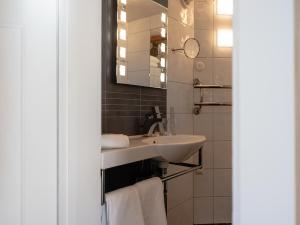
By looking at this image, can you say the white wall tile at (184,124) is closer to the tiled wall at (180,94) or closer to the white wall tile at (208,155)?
the tiled wall at (180,94)

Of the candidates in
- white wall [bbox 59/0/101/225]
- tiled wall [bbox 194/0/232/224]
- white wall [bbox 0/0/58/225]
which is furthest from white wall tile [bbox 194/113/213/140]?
white wall [bbox 0/0/58/225]

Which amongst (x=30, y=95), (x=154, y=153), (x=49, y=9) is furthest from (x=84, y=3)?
(x=154, y=153)

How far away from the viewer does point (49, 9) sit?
1185 millimetres

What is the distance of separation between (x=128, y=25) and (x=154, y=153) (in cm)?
96

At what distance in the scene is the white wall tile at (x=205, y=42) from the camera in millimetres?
2885

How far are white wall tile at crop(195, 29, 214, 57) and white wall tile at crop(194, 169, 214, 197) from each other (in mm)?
1273

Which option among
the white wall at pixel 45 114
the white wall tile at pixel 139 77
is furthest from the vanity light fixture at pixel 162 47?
the white wall at pixel 45 114

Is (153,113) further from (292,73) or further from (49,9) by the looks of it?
(292,73)

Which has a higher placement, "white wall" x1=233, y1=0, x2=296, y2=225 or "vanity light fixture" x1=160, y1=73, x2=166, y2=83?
"vanity light fixture" x1=160, y1=73, x2=166, y2=83

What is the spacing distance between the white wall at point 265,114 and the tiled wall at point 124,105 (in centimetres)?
127

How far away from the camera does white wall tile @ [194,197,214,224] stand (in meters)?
2.90

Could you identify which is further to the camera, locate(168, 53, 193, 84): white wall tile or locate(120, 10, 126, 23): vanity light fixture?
locate(168, 53, 193, 84): white wall tile

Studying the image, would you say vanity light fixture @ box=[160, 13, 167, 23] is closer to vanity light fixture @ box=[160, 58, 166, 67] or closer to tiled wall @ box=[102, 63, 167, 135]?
vanity light fixture @ box=[160, 58, 166, 67]

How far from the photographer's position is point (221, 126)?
292 centimetres
